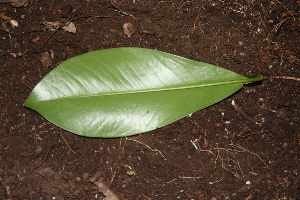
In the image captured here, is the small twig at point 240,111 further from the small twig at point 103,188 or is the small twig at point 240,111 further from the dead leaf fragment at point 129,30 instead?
the small twig at point 103,188

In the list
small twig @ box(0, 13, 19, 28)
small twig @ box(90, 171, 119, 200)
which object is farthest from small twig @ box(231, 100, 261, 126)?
small twig @ box(0, 13, 19, 28)

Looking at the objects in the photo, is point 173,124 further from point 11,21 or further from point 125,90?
point 11,21

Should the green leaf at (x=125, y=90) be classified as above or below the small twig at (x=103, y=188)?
above

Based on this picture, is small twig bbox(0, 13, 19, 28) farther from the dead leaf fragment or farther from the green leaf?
the dead leaf fragment

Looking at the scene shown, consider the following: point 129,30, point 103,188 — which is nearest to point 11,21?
point 129,30

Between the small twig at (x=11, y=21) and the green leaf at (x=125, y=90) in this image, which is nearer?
the green leaf at (x=125, y=90)

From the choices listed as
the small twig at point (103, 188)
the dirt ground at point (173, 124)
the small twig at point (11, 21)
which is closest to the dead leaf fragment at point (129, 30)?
the dirt ground at point (173, 124)

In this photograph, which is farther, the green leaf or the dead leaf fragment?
the dead leaf fragment
